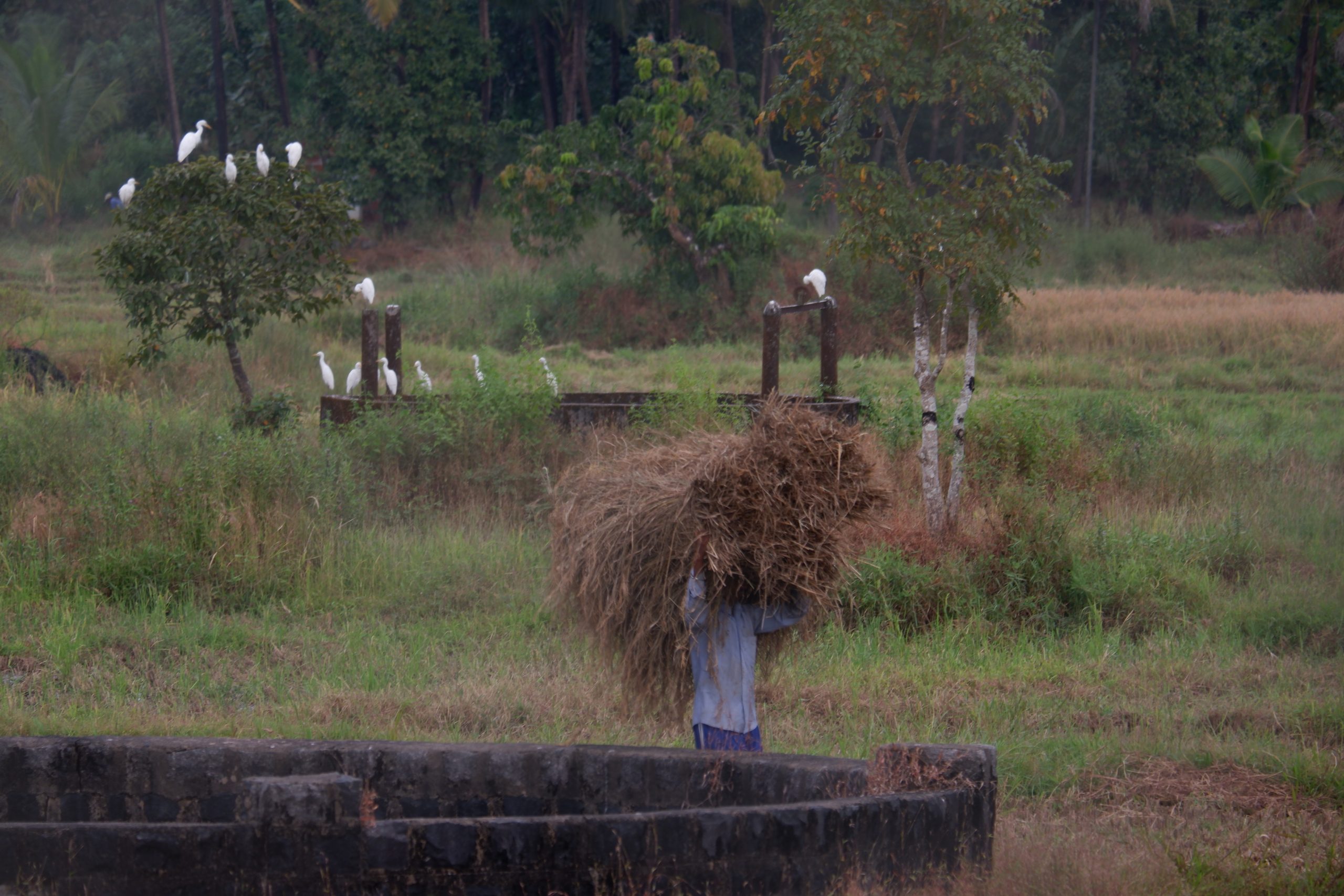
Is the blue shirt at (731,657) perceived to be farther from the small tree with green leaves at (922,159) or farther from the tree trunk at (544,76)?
the tree trunk at (544,76)

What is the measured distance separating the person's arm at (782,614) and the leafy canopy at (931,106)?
197 inches

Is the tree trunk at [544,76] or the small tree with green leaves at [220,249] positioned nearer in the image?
the small tree with green leaves at [220,249]

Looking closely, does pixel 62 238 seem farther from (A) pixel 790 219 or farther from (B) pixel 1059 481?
(B) pixel 1059 481

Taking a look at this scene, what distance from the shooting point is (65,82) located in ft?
97.7

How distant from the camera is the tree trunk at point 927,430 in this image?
374 inches

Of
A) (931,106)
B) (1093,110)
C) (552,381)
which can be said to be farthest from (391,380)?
(1093,110)

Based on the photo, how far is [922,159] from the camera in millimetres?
9344

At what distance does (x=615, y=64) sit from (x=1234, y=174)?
48.6ft

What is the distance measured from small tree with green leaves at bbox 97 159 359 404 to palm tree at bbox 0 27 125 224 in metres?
19.3

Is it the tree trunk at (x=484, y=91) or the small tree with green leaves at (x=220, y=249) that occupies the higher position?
the tree trunk at (x=484, y=91)

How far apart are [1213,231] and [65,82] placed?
27638 millimetres

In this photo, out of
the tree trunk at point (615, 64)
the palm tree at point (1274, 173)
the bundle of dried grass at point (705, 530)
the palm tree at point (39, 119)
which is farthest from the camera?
→ the tree trunk at point (615, 64)

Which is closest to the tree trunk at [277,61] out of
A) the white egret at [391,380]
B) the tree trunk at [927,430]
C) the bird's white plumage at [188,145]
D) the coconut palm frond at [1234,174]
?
the bird's white plumage at [188,145]

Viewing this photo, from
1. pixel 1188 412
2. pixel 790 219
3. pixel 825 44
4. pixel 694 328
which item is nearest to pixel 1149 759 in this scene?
pixel 825 44
